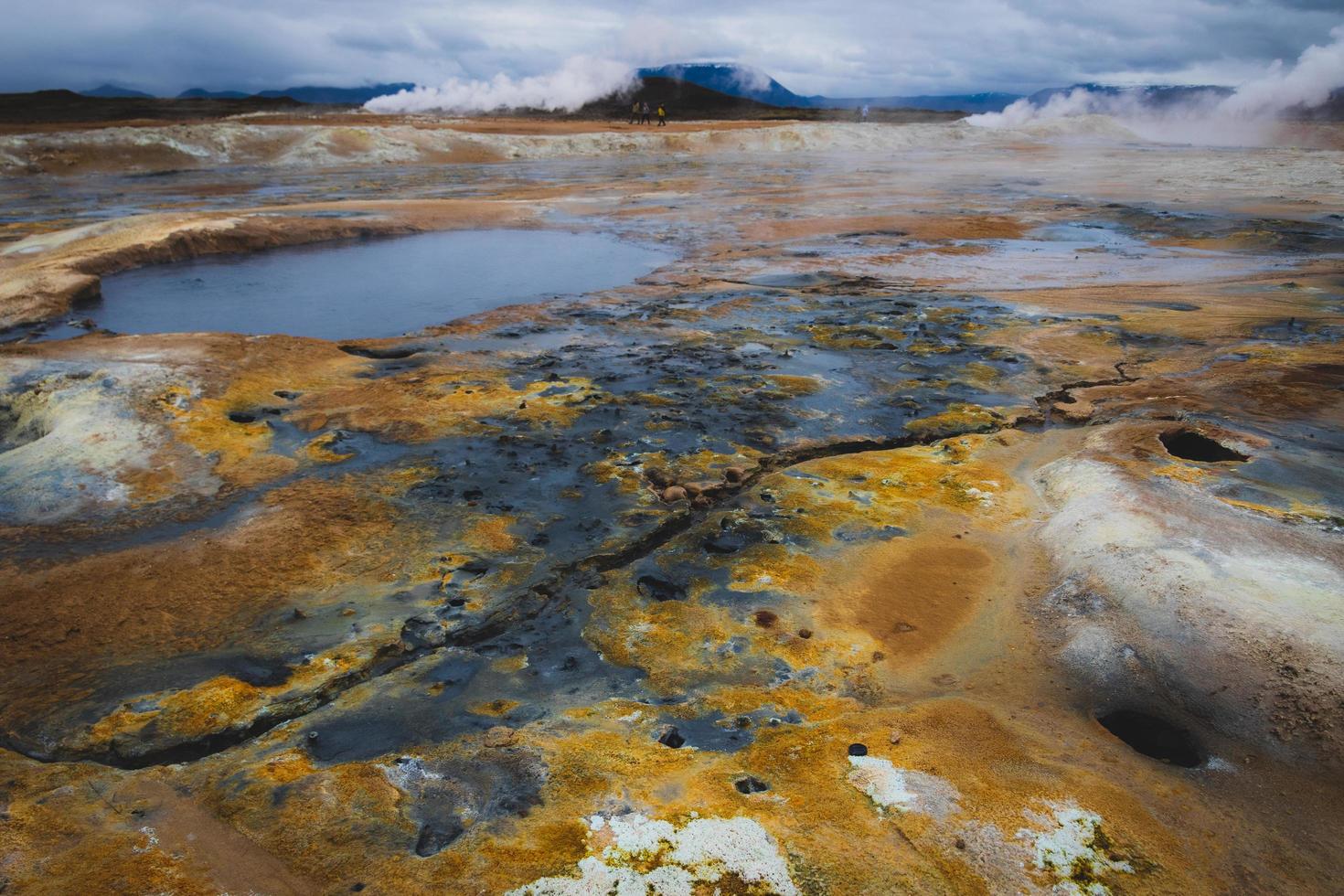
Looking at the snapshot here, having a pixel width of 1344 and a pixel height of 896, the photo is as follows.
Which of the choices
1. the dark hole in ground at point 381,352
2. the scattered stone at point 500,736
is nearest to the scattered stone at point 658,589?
the scattered stone at point 500,736

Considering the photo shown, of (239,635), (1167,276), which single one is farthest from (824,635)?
(1167,276)

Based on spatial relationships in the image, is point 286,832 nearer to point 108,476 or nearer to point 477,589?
point 477,589

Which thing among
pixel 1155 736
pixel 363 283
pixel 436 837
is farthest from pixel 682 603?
pixel 363 283

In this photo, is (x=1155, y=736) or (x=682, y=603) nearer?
(x=1155, y=736)

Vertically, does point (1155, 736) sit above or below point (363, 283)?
below

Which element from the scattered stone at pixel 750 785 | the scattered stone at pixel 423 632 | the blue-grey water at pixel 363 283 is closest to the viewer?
the scattered stone at pixel 750 785

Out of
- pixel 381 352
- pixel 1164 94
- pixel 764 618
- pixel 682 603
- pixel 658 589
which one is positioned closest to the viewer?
pixel 764 618

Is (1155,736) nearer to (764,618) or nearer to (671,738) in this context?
(764,618)

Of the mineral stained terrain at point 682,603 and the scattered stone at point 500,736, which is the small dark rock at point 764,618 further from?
→ the scattered stone at point 500,736
